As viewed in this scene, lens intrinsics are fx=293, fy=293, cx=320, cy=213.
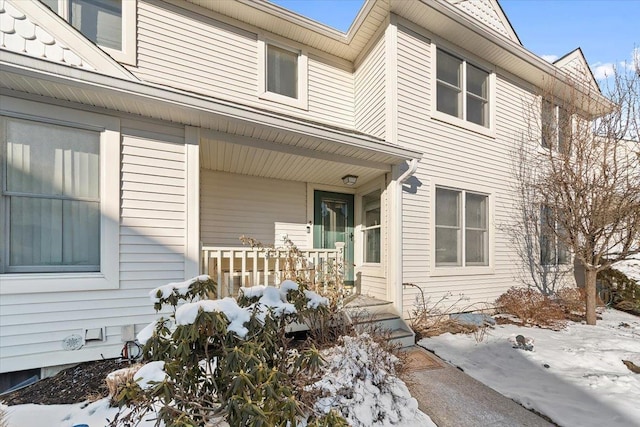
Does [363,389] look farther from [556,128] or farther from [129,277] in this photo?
[556,128]

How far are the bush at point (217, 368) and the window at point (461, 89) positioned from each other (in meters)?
5.58

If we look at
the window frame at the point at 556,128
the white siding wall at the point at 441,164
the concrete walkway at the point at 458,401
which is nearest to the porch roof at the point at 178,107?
the white siding wall at the point at 441,164

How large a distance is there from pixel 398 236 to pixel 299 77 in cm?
372

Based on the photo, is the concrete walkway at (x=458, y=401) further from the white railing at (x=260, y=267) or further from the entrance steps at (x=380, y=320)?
the white railing at (x=260, y=267)

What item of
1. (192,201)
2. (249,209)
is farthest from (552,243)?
(192,201)

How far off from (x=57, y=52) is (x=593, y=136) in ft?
28.8

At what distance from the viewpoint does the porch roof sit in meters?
2.81

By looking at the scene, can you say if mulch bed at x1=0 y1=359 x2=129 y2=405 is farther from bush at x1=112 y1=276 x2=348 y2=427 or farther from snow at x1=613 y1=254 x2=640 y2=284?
snow at x1=613 y1=254 x2=640 y2=284

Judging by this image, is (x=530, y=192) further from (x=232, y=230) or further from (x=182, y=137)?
(x=182, y=137)

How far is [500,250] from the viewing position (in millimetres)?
6410

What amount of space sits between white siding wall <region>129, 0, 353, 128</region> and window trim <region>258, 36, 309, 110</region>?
0.26 feet

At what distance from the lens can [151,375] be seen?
1.75 meters

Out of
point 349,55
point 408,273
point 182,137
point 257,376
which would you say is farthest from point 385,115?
point 257,376

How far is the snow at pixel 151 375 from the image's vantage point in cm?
169
